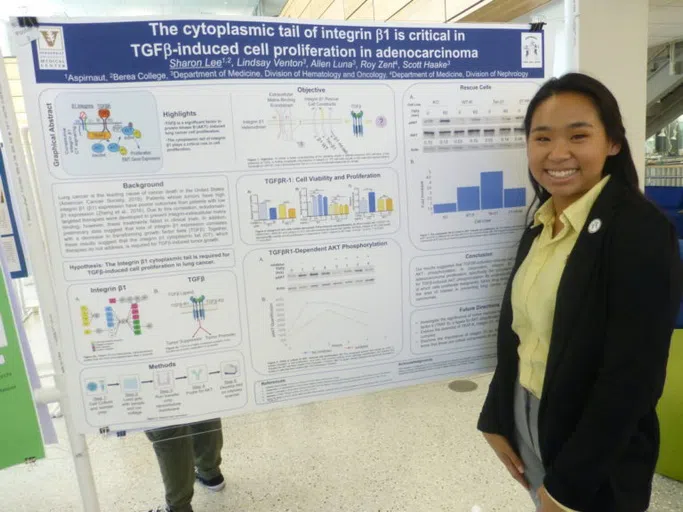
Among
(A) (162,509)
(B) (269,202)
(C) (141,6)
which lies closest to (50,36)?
(B) (269,202)

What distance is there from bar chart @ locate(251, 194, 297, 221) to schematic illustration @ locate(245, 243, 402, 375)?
0.10 metres

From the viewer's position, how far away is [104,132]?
1190 millimetres

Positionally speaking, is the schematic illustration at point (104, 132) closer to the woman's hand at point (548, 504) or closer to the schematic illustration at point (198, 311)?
the schematic illustration at point (198, 311)

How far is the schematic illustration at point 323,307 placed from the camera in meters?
1.35

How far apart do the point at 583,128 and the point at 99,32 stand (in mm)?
1153

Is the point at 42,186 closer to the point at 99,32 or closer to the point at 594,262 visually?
the point at 99,32

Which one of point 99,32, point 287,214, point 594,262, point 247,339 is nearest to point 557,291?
point 594,262

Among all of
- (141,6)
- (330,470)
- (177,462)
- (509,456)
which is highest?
(141,6)

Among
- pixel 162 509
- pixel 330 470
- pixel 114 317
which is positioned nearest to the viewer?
pixel 114 317

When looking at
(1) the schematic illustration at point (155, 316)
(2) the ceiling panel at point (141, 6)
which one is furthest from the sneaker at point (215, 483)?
(2) the ceiling panel at point (141, 6)

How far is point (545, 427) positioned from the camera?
1.11 metres

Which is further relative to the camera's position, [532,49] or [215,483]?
[215,483]

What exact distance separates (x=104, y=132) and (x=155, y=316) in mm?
481

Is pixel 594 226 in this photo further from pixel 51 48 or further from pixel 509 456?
pixel 51 48
